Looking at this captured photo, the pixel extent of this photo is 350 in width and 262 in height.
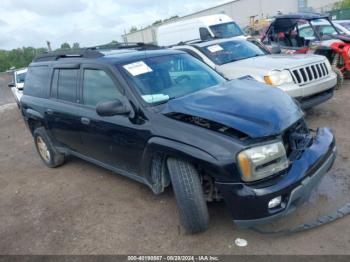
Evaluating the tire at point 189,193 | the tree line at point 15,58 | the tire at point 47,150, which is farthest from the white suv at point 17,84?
the tree line at point 15,58

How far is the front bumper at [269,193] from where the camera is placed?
2.80m

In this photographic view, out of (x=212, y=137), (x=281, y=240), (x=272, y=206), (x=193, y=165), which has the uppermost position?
(x=212, y=137)

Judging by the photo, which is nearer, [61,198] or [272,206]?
[272,206]

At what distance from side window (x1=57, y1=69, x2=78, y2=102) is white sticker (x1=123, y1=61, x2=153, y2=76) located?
0.97 metres

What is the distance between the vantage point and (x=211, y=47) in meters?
7.67

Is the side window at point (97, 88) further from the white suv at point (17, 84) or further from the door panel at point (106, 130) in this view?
the white suv at point (17, 84)

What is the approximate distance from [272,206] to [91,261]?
1.74 meters

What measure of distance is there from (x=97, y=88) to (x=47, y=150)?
2.11 metres

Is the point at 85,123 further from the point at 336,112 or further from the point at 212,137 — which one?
the point at 336,112

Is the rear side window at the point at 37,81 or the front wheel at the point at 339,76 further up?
the rear side window at the point at 37,81

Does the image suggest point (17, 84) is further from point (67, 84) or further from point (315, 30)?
point (315, 30)

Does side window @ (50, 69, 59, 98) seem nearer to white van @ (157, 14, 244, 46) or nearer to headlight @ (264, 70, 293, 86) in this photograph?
headlight @ (264, 70, 293, 86)

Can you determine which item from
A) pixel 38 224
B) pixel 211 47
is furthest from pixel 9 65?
pixel 38 224

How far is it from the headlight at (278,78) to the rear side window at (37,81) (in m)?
3.62
